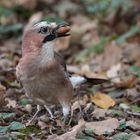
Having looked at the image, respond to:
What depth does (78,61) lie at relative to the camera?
7977mm

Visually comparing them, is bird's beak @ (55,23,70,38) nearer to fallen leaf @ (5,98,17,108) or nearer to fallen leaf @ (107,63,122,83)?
fallen leaf @ (5,98,17,108)

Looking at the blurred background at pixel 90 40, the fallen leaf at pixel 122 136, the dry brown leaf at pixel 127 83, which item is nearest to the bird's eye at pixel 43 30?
the blurred background at pixel 90 40

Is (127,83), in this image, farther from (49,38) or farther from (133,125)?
(49,38)

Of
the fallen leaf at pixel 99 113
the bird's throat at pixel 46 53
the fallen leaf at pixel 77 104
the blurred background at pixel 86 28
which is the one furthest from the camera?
the blurred background at pixel 86 28

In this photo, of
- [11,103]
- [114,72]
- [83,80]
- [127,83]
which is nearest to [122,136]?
[11,103]

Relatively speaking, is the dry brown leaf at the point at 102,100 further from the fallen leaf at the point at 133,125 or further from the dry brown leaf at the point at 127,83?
the fallen leaf at the point at 133,125

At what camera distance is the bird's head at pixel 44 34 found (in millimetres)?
4906

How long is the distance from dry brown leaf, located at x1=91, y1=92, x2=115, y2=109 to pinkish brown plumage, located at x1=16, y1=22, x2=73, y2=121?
0.83 meters

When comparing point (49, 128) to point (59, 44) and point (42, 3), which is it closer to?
point (59, 44)

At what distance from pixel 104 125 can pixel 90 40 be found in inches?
153

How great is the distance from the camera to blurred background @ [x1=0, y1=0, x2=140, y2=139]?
21.3 feet

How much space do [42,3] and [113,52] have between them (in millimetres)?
2890

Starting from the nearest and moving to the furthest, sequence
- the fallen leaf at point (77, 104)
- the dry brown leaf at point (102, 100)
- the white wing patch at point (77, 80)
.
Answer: the fallen leaf at point (77, 104), the dry brown leaf at point (102, 100), the white wing patch at point (77, 80)

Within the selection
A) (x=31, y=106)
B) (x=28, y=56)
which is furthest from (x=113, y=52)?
(x=28, y=56)
